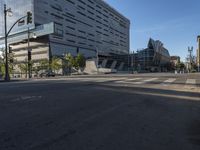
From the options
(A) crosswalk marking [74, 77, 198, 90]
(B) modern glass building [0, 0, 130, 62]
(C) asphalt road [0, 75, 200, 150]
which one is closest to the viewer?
(C) asphalt road [0, 75, 200, 150]

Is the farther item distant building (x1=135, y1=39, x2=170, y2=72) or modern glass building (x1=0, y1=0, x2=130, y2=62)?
distant building (x1=135, y1=39, x2=170, y2=72)

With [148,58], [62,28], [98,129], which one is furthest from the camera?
[148,58]

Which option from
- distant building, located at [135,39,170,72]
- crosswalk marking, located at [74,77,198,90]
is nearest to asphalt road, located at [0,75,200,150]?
crosswalk marking, located at [74,77,198,90]

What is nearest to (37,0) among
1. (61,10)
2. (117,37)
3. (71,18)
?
(61,10)

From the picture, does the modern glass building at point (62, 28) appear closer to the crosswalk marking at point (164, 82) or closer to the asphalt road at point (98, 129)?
the crosswalk marking at point (164, 82)

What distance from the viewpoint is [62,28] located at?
9762cm

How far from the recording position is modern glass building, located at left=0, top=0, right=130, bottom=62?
86000mm

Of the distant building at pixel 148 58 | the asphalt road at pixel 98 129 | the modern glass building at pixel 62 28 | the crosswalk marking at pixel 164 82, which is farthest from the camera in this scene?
the distant building at pixel 148 58

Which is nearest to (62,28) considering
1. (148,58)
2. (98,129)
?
(148,58)

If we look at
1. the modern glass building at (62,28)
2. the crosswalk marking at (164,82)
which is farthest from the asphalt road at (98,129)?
the modern glass building at (62,28)

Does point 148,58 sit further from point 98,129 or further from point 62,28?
point 98,129

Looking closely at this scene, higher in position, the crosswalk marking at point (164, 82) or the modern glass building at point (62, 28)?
the modern glass building at point (62, 28)

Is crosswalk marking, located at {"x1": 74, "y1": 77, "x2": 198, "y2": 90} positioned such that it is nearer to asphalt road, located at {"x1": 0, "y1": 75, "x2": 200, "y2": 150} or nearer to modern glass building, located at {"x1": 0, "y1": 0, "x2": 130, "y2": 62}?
asphalt road, located at {"x1": 0, "y1": 75, "x2": 200, "y2": 150}

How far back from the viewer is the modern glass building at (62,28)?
8600 centimetres
